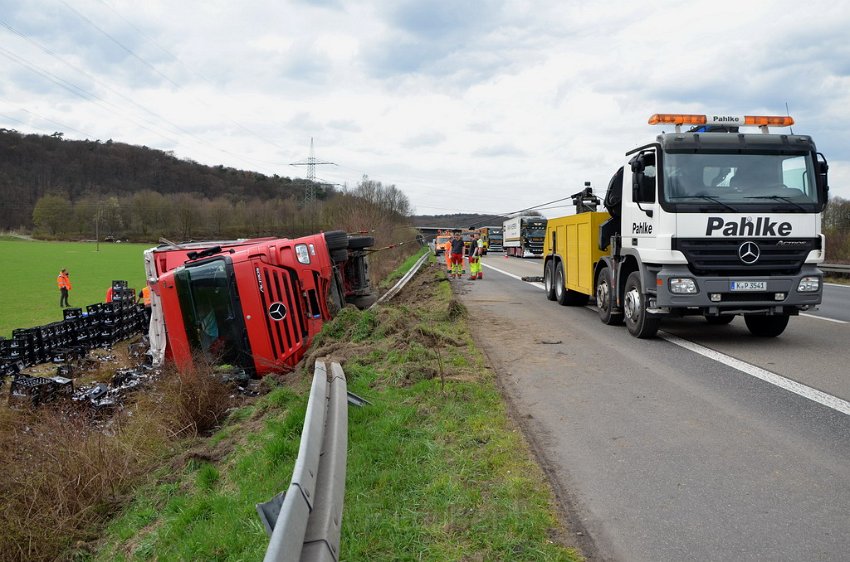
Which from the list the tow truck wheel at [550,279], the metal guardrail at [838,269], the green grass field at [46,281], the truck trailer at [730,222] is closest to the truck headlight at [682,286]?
the truck trailer at [730,222]

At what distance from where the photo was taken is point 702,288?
841cm

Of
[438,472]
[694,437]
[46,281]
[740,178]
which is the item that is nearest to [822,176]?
[740,178]

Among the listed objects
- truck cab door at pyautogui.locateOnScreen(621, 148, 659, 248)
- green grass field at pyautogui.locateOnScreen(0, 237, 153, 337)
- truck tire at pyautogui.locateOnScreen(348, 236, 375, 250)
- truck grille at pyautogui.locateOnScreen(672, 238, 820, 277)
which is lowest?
green grass field at pyautogui.locateOnScreen(0, 237, 153, 337)

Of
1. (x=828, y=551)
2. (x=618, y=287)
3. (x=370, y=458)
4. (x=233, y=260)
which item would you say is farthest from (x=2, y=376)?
(x=828, y=551)

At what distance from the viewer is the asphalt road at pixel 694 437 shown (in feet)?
11.3

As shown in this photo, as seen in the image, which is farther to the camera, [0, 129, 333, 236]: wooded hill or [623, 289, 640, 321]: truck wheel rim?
[0, 129, 333, 236]: wooded hill

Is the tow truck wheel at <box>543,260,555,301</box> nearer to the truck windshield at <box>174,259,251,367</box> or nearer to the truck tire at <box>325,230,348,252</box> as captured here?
the truck tire at <box>325,230,348,252</box>

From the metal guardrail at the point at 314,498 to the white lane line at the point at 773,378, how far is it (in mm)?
4255

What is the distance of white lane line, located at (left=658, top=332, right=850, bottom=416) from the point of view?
5.75m

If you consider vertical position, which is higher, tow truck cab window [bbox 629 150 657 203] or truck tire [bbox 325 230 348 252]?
tow truck cab window [bbox 629 150 657 203]

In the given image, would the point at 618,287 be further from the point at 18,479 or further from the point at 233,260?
the point at 18,479

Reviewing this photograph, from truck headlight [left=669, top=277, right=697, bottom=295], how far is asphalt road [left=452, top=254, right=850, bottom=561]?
76 centimetres

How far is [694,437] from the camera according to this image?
4.99 m

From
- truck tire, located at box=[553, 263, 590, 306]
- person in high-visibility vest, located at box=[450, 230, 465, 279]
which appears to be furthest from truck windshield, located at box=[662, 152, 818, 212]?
person in high-visibility vest, located at box=[450, 230, 465, 279]
